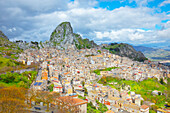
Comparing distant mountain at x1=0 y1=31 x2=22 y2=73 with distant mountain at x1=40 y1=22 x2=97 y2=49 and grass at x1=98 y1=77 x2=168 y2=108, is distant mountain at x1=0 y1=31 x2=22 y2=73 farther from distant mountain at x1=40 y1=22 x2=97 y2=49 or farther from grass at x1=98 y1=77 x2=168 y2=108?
grass at x1=98 y1=77 x2=168 y2=108

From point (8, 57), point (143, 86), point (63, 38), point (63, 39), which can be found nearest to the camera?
point (143, 86)

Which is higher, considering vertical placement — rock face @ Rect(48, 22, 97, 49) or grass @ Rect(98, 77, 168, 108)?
rock face @ Rect(48, 22, 97, 49)

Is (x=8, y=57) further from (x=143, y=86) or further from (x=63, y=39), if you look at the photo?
(x=143, y=86)

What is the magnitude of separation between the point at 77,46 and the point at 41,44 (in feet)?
97.0

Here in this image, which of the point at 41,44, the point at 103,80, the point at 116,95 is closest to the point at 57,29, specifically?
the point at 41,44

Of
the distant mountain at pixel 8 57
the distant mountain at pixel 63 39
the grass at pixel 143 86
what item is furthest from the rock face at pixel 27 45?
the grass at pixel 143 86

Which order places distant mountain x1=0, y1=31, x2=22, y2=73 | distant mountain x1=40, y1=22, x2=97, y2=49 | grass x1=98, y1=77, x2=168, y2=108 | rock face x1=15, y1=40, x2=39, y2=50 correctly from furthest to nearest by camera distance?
distant mountain x1=40, y1=22, x2=97, y2=49 → rock face x1=15, y1=40, x2=39, y2=50 → distant mountain x1=0, y1=31, x2=22, y2=73 → grass x1=98, y1=77, x2=168, y2=108

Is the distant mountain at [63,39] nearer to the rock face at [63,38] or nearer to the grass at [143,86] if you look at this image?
the rock face at [63,38]

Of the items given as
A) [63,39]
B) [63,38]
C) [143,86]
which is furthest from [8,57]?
[143,86]

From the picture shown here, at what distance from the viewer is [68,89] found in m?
36.5

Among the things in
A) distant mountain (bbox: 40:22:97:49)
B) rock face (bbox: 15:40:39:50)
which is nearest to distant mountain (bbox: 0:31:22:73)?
rock face (bbox: 15:40:39:50)

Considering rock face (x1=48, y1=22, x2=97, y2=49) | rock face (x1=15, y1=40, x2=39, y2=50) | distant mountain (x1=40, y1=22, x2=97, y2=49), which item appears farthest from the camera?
rock face (x1=48, y1=22, x2=97, y2=49)

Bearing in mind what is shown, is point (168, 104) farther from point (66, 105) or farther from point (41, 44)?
point (41, 44)

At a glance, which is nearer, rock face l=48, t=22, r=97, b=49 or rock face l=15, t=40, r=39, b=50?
rock face l=15, t=40, r=39, b=50
